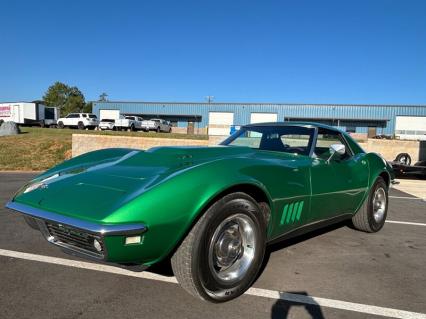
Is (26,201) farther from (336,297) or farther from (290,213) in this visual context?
(336,297)

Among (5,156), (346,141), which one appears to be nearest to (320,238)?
(346,141)

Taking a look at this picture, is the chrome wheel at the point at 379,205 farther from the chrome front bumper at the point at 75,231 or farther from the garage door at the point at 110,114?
the garage door at the point at 110,114

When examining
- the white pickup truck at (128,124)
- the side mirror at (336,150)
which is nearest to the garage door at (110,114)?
the white pickup truck at (128,124)

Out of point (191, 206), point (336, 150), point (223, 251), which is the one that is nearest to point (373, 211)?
point (336, 150)

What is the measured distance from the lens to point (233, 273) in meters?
2.97

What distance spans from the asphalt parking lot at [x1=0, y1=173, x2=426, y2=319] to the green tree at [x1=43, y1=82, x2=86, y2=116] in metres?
71.6

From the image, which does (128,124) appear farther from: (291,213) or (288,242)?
(291,213)

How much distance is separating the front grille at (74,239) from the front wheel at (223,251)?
1.74 feet

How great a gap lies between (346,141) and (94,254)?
343 centimetres

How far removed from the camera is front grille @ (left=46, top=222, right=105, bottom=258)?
248 centimetres

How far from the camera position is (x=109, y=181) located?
2.85 metres

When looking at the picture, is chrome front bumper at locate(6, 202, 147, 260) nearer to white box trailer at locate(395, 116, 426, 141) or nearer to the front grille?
the front grille

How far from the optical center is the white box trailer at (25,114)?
125 feet

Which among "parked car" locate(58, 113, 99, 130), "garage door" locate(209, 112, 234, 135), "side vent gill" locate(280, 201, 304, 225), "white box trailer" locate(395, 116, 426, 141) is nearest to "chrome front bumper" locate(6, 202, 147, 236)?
"side vent gill" locate(280, 201, 304, 225)
